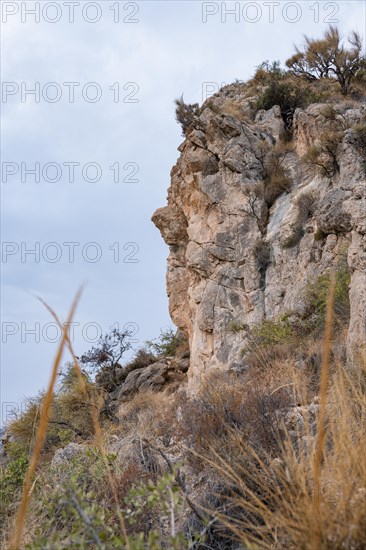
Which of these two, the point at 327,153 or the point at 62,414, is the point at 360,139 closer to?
the point at 327,153

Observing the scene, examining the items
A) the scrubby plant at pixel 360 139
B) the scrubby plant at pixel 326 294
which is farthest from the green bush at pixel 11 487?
the scrubby plant at pixel 360 139

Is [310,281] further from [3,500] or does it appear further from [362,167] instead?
[3,500]

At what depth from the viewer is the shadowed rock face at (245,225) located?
1126 cm

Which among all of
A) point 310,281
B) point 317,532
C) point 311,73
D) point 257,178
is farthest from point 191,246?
point 317,532

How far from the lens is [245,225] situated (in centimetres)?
1377

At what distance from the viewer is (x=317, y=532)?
1652 mm

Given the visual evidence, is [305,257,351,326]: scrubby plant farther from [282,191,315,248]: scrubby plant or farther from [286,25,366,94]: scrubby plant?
[286,25,366,94]: scrubby plant

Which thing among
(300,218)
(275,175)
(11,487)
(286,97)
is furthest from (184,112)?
(11,487)

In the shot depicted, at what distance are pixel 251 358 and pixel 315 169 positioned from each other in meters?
6.79

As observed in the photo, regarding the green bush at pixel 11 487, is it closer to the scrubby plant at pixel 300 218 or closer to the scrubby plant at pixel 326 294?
the scrubby plant at pixel 326 294

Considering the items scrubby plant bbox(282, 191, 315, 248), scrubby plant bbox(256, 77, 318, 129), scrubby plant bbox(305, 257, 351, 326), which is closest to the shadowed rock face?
scrubby plant bbox(282, 191, 315, 248)

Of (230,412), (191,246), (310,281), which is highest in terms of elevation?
(191,246)

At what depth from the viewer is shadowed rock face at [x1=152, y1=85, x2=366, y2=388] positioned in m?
11.3

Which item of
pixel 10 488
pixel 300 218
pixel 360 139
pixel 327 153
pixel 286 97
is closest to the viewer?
pixel 10 488
